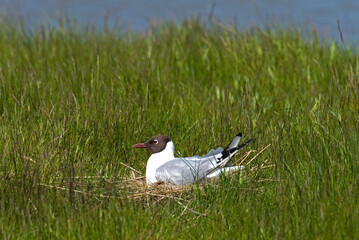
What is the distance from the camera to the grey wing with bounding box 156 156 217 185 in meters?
5.08

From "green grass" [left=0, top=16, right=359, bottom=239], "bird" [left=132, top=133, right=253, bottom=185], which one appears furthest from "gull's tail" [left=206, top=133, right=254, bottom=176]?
"green grass" [left=0, top=16, right=359, bottom=239]

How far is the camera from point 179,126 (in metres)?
6.35

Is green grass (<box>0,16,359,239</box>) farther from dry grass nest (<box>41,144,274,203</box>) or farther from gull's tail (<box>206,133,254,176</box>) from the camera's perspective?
gull's tail (<box>206,133,254,176</box>)

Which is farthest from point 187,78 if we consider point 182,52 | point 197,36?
point 197,36

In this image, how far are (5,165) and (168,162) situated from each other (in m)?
1.35

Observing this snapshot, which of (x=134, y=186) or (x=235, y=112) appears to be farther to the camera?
(x=235, y=112)

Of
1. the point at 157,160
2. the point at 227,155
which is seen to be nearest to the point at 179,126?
the point at 157,160

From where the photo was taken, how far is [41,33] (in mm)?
9039

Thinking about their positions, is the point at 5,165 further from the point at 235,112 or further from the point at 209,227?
the point at 235,112

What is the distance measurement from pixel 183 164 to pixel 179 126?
3.69 ft

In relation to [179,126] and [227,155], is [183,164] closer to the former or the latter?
[227,155]

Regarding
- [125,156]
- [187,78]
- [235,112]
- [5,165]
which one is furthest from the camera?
[187,78]

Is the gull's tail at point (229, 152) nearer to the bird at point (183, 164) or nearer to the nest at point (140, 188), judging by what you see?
the bird at point (183, 164)

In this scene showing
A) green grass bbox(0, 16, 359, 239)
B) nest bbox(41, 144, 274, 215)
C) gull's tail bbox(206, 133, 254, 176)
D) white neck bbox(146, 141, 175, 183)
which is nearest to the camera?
green grass bbox(0, 16, 359, 239)
